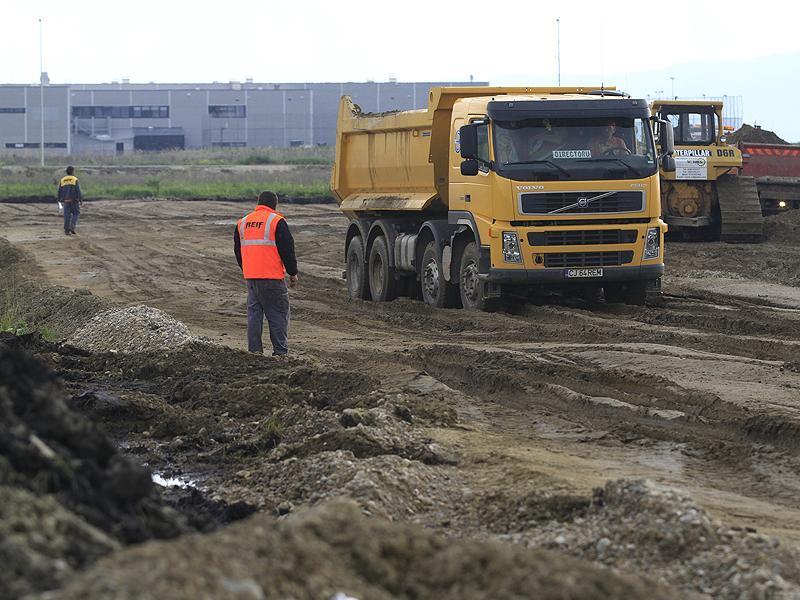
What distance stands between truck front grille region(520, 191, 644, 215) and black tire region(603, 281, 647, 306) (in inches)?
51.0

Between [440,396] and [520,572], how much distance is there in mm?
6436

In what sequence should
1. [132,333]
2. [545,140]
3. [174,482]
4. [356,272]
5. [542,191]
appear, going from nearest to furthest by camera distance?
[174,482], [132,333], [542,191], [545,140], [356,272]

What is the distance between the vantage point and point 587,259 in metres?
16.4

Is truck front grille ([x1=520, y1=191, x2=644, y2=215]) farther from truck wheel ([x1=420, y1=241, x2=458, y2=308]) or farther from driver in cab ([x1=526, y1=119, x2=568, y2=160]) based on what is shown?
truck wheel ([x1=420, y1=241, x2=458, y2=308])

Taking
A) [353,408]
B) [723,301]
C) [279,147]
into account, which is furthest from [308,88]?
[353,408]

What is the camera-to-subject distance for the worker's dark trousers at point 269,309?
13.2m

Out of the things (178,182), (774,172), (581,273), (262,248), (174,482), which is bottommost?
(174,482)

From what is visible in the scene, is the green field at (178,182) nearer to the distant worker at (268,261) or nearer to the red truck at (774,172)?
the red truck at (774,172)

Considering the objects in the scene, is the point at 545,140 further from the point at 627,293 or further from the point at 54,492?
the point at 54,492

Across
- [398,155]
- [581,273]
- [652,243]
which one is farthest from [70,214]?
[652,243]

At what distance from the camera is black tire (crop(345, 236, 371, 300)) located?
66.5 feet

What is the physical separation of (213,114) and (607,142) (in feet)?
336

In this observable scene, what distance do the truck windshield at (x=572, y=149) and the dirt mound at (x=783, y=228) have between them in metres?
11.9

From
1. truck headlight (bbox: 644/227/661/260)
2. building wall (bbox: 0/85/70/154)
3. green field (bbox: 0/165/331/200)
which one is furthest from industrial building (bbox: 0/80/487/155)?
truck headlight (bbox: 644/227/661/260)
